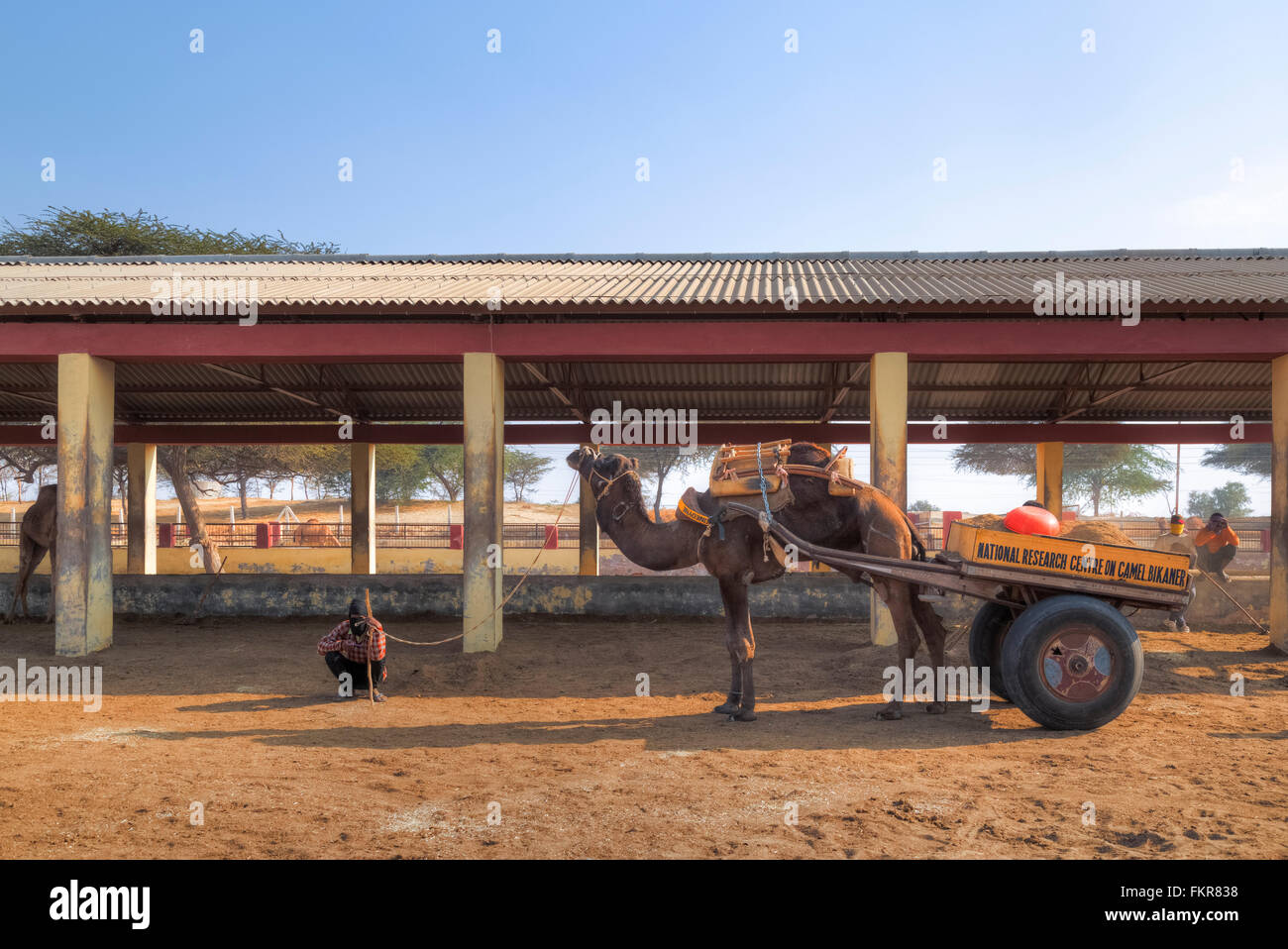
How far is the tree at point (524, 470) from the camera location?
5794 cm

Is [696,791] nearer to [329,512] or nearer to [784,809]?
[784,809]

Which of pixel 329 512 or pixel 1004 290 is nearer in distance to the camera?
pixel 1004 290

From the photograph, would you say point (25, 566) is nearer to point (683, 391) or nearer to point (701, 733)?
point (683, 391)

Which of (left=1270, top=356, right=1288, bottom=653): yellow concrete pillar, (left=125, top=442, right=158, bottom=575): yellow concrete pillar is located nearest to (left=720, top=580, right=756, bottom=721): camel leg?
(left=1270, top=356, right=1288, bottom=653): yellow concrete pillar

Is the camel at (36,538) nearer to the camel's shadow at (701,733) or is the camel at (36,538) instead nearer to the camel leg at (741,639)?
the camel's shadow at (701,733)

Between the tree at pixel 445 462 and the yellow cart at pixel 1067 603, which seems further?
the tree at pixel 445 462

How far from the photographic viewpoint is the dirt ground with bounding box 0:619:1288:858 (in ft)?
14.5

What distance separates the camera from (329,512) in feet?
181

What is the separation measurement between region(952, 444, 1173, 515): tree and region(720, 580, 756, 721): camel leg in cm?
4267

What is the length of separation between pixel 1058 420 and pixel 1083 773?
13.5 metres

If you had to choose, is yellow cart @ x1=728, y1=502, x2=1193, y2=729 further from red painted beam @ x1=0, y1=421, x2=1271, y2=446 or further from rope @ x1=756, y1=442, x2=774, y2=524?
red painted beam @ x1=0, y1=421, x2=1271, y2=446

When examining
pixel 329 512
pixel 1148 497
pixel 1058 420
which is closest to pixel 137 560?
pixel 1058 420

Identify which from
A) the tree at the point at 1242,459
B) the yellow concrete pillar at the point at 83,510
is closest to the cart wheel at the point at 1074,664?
the yellow concrete pillar at the point at 83,510

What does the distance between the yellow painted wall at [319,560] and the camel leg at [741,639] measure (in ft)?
56.1
